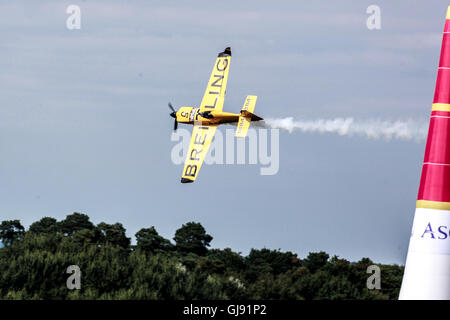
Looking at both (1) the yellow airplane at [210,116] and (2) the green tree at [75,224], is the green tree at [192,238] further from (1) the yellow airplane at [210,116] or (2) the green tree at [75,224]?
(1) the yellow airplane at [210,116]

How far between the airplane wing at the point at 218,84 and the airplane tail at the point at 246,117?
540 cm

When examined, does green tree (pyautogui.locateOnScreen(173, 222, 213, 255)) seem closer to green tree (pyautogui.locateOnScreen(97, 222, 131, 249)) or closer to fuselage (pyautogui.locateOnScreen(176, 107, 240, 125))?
green tree (pyautogui.locateOnScreen(97, 222, 131, 249))

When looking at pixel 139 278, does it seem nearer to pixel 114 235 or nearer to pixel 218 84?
pixel 218 84

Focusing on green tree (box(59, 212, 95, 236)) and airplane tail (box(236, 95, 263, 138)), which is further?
green tree (box(59, 212, 95, 236))

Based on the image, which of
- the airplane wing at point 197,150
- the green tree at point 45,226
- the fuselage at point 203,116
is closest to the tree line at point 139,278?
the airplane wing at point 197,150

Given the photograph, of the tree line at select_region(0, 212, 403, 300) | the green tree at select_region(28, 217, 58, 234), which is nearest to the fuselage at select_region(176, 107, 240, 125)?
the tree line at select_region(0, 212, 403, 300)

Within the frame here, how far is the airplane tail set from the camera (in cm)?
4981

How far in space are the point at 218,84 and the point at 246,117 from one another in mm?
9663

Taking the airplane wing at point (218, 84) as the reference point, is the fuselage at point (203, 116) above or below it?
below

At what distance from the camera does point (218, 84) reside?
59250mm

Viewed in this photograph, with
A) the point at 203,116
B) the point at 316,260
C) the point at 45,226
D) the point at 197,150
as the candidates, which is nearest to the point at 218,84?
the point at 203,116

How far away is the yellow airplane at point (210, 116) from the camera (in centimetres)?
5062
